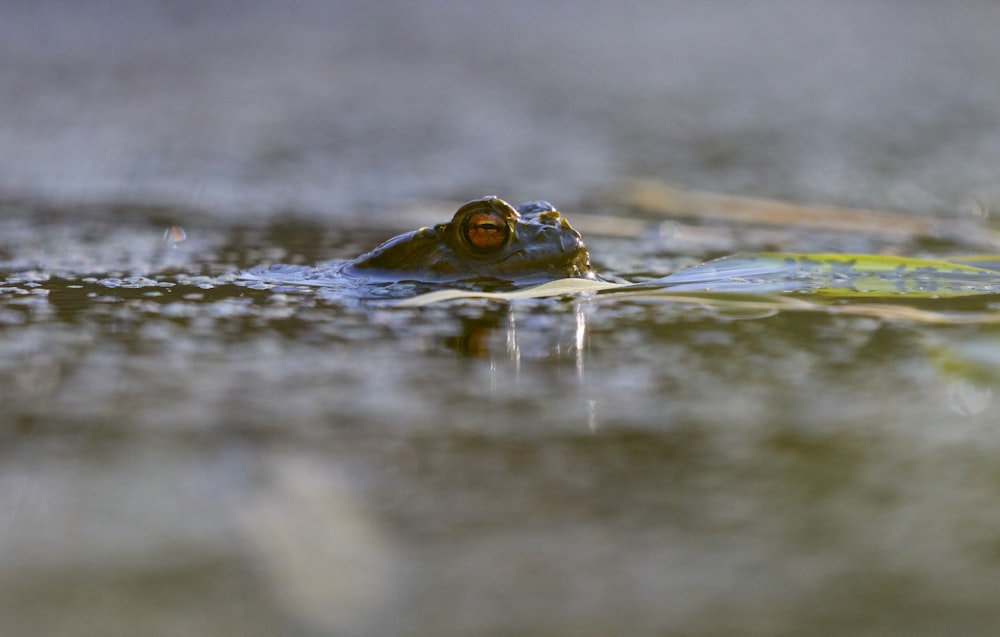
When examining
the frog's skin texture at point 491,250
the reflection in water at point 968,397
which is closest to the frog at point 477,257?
the frog's skin texture at point 491,250

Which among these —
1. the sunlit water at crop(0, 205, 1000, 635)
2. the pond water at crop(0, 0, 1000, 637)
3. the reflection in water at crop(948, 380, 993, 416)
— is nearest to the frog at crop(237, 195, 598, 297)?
the pond water at crop(0, 0, 1000, 637)

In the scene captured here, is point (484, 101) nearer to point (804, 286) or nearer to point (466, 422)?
point (804, 286)

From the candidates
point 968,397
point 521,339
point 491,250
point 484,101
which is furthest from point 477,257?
point 484,101

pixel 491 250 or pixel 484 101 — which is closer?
pixel 491 250

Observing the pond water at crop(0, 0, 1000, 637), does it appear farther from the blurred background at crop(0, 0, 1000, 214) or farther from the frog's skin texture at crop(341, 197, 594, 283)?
the frog's skin texture at crop(341, 197, 594, 283)

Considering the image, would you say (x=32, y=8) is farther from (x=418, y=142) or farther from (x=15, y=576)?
(x=15, y=576)

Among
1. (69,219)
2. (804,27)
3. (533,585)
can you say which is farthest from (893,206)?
(804,27)

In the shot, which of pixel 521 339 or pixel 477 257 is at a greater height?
pixel 477 257

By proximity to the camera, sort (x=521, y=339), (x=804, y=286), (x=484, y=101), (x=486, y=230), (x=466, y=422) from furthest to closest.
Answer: (x=484, y=101) < (x=486, y=230) < (x=804, y=286) < (x=521, y=339) < (x=466, y=422)

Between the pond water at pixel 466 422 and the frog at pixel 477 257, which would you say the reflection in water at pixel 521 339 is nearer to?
the pond water at pixel 466 422
